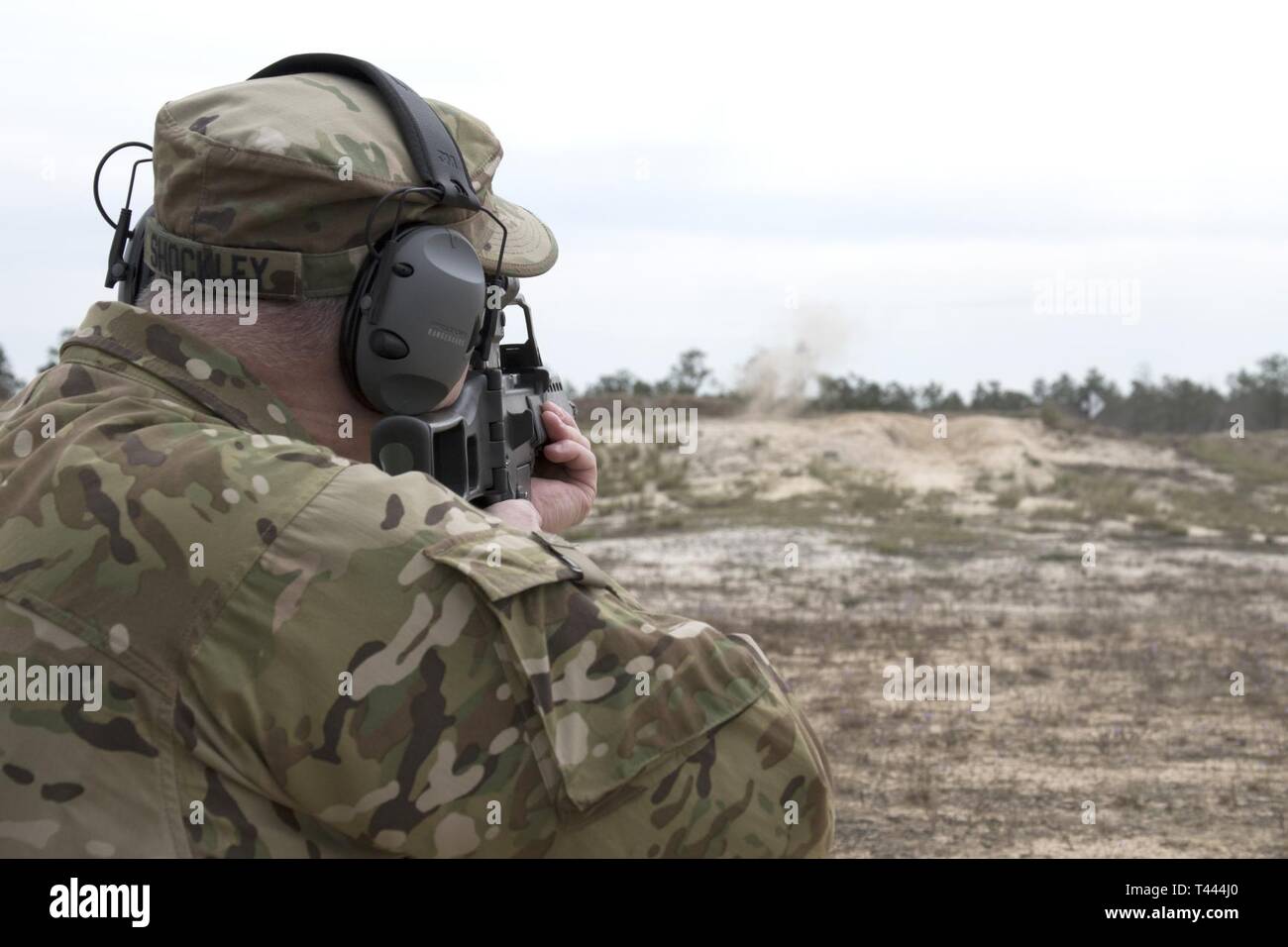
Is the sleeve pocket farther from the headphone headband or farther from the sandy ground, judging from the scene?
the sandy ground

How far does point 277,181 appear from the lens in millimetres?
1943

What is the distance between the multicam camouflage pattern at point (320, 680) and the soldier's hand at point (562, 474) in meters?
1.24

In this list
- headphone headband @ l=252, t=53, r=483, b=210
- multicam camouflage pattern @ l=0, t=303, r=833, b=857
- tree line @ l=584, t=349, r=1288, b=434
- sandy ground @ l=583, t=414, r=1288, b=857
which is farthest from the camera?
tree line @ l=584, t=349, r=1288, b=434

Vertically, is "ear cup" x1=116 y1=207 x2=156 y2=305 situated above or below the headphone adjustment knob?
above

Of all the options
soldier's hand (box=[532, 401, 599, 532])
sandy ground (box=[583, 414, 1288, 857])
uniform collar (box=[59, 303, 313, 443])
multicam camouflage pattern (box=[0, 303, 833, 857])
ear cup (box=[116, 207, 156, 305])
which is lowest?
sandy ground (box=[583, 414, 1288, 857])

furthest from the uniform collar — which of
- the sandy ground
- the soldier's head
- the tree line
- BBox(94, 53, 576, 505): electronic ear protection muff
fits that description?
the tree line

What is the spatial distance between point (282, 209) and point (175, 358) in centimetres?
27

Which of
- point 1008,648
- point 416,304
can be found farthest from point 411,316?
point 1008,648

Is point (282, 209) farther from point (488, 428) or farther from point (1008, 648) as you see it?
point (1008, 648)

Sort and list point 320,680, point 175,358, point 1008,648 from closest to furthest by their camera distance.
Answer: point 320,680 < point 175,358 < point 1008,648

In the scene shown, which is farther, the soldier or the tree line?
the tree line

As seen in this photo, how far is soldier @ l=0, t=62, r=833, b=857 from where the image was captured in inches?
63.2
